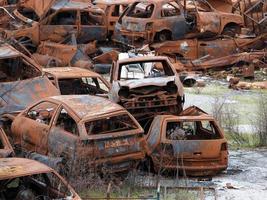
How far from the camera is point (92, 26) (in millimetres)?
23422

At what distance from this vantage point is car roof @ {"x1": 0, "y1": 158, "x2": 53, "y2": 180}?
8234 millimetres

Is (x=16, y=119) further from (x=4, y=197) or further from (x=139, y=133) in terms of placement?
(x=4, y=197)

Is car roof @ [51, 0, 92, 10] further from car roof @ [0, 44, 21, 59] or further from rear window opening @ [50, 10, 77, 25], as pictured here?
car roof @ [0, 44, 21, 59]

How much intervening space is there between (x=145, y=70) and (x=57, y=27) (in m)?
6.73

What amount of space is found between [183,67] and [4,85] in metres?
8.92

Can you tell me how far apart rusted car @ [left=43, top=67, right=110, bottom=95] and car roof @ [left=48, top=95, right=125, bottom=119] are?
10.7 ft

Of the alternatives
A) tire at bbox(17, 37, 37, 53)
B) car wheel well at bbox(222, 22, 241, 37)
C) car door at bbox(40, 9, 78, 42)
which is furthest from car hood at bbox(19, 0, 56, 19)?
car wheel well at bbox(222, 22, 241, 37)

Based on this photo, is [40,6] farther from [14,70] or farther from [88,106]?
[88,106]

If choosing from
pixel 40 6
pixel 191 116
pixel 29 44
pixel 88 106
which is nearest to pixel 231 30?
pixel 40 6

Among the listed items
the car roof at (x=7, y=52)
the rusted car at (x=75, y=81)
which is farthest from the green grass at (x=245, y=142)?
the car roof at (x=7, y=52)

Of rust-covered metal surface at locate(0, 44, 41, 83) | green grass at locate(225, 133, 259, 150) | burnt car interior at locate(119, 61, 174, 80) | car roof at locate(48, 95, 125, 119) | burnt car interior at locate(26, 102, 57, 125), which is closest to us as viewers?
car roof at locate(48, 95, 125, 119)

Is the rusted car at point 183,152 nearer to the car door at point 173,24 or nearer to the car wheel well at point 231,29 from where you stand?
the car door at point 173,24

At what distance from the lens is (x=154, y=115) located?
13047 millimetres

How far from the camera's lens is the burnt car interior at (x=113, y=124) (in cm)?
1134
